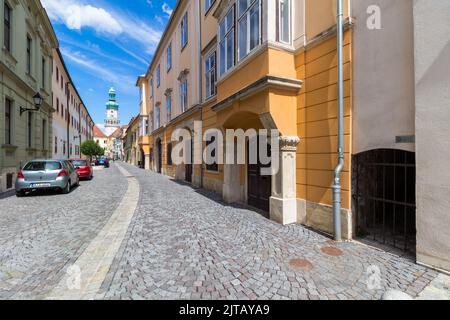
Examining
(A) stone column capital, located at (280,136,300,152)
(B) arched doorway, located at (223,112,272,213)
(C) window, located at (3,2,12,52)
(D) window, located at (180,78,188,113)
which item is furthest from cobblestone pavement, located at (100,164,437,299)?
(C) window, located at (3,2,12,52)

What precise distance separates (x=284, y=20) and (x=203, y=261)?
5987 millimetres

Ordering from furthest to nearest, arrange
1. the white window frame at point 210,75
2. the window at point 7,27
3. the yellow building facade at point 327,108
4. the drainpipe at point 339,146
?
1. the window at point 7,27
2. the white window frame at point 210,75
3. the drainpipe at point 339,146
4. the yellow building facade at point 327,108

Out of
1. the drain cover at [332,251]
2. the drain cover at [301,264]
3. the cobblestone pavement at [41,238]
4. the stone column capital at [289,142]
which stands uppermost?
the stone column capital at [289,142]

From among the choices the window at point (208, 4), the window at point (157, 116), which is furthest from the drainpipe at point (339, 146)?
the window at point (157, 116)

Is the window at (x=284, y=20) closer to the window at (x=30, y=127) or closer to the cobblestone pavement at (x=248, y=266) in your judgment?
the cobblestone pavement at (x=248, y=266)

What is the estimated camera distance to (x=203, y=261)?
3729 millimetres

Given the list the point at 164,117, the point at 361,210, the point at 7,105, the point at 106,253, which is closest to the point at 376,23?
the point at 361,210

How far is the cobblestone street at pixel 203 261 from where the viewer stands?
293cm

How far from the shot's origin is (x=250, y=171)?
842 cm

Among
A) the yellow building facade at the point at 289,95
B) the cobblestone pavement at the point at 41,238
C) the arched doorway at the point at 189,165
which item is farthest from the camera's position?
the arched doorway at the point at 189,165

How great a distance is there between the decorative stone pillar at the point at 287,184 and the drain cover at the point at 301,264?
2.01m

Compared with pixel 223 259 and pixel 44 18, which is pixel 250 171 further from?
pixel 44 18

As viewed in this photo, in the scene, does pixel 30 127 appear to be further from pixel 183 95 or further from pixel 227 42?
pixel 227 42

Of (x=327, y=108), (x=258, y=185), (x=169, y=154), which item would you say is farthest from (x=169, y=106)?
(x=327, y=108)
